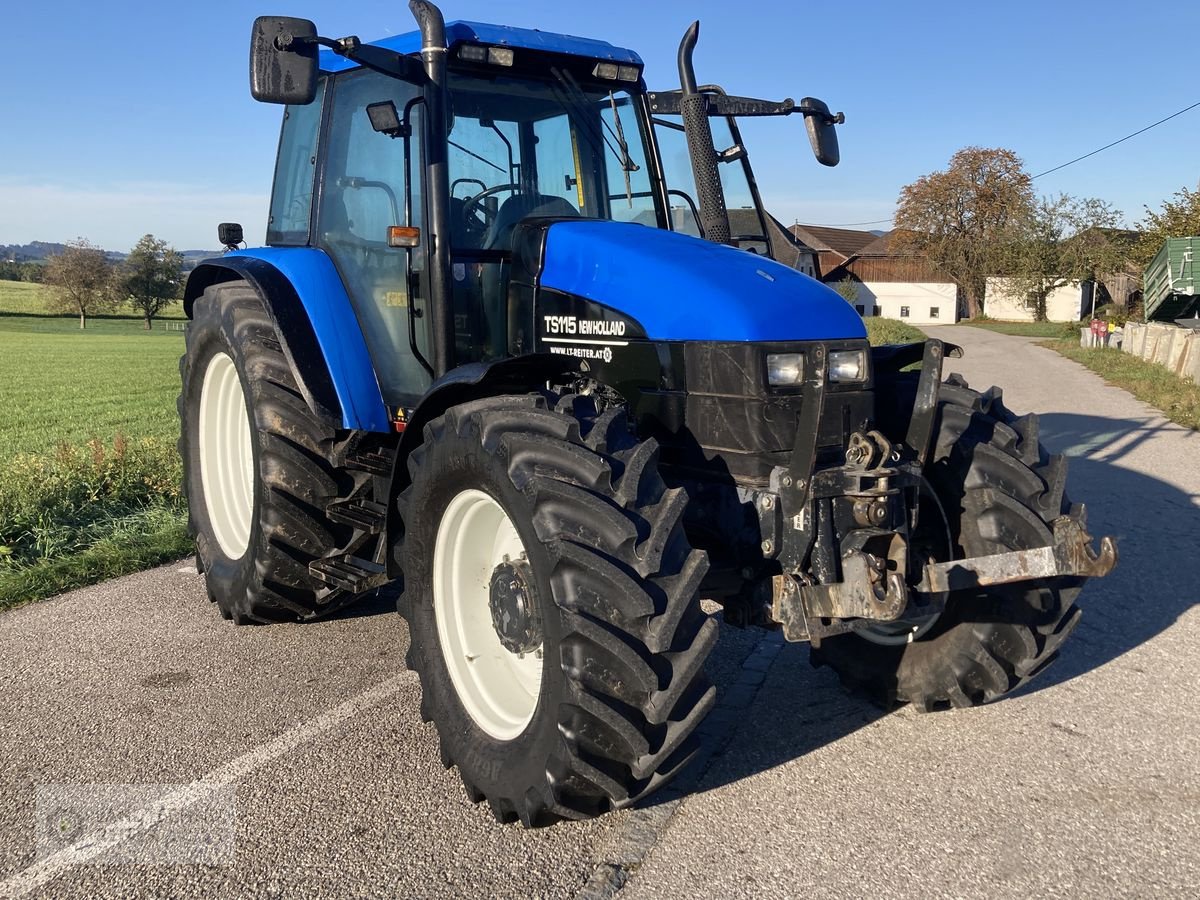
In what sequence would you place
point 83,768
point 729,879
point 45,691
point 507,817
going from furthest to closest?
point 45,691 → point 83,768 → point 507,817 → point 729,879

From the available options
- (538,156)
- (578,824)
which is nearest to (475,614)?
(578,824)

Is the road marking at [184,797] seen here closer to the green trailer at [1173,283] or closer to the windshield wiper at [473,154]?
the windshield wiper at [473,154]

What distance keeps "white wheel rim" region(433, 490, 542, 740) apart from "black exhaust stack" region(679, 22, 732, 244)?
174 cm

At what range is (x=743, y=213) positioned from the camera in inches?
187

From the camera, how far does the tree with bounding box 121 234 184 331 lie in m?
70.1

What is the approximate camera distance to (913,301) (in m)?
68.0

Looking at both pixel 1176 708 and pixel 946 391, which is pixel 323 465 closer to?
pixel 946 391

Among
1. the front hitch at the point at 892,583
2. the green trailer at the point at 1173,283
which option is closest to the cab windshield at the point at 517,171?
the front hitch at the point at 892,583

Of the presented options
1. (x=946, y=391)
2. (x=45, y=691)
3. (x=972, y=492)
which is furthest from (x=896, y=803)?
(x=45, y=691)

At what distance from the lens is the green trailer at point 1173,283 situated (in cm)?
2622

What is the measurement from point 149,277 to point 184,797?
73.6m

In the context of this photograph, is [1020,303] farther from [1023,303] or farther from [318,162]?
[318,162]

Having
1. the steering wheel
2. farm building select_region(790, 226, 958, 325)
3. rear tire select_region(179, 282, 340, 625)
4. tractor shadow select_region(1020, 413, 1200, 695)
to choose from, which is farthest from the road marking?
farm building select_region(790, 226, 958, 325)

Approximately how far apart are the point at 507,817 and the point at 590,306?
68.0 inches
